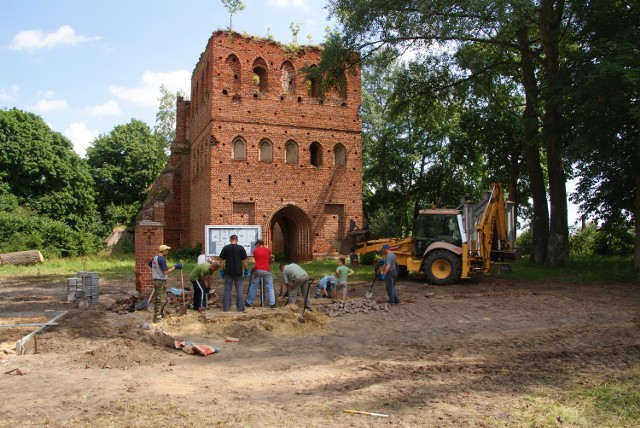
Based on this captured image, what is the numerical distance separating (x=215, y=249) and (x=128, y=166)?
35.2 meters

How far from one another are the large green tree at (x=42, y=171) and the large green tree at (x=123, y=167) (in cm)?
544

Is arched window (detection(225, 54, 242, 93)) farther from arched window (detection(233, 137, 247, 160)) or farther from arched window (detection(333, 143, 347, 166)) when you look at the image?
arched window (detection(333, 143, 347, 166))

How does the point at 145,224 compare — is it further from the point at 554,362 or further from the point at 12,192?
the point at 12,192

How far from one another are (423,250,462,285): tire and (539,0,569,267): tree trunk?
5515 millimetres

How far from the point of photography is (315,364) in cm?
747

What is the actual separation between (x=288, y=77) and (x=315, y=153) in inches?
153

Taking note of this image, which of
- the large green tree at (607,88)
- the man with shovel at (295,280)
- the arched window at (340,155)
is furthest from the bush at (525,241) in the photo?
the man with shovel at (295,280)

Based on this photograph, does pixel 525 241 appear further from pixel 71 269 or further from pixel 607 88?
pixel 71 269

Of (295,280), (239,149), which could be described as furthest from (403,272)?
(239,149)

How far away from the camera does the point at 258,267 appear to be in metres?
11.6

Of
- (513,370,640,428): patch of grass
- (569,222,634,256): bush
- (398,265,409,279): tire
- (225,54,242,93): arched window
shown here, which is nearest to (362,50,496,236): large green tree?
(569,222,634,256): bush

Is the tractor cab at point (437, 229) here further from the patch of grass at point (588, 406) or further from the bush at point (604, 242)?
the bush at point (604, 242)

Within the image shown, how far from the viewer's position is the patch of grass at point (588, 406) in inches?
198

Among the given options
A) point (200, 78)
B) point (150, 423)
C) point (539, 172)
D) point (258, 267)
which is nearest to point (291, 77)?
point (200, 78)
